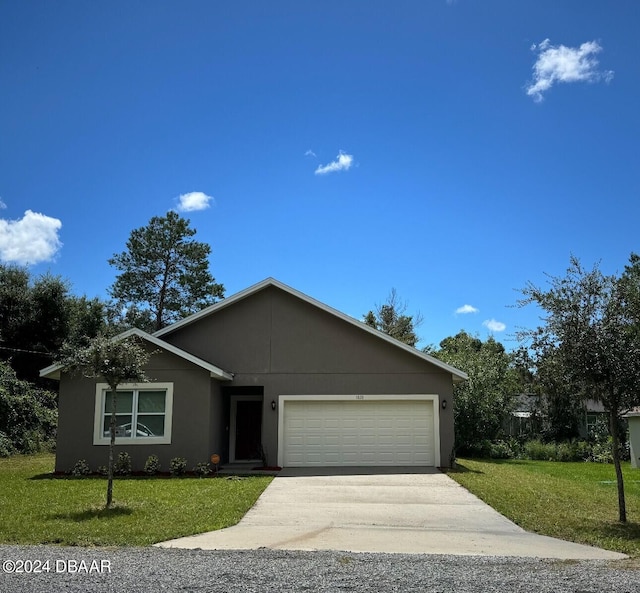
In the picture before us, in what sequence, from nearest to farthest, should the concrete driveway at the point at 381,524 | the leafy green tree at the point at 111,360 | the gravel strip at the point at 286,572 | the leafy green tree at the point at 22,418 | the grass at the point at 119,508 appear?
1. the gravel strip at the point at 286,572
2. the concrete driveway at the point at 381,524
3. the grass at the point at 119,508
4. the leafy green tree at the point at 111,360
5. the leafy green tree at the point at 22,418

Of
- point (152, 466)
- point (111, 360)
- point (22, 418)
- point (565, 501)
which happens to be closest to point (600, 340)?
point (565, 501)

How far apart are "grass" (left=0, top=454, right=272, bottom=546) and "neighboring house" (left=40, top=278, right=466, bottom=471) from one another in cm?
184

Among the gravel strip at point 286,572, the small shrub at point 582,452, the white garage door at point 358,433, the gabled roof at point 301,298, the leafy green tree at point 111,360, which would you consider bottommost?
the small shrub at point 582,452

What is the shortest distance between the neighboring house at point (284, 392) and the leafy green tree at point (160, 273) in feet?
67.8

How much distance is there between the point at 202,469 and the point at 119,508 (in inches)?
237

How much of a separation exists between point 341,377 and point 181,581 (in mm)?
12519

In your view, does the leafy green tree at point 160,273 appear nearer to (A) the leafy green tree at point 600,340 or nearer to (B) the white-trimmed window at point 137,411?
(B) the white-trimmed window at point 137,411

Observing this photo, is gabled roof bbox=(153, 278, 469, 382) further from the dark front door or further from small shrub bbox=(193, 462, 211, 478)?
small shrub bbox=(193, 462, 211, 478)

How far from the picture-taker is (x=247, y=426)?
65.4 ft

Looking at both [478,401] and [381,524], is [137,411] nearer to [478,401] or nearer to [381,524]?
[381,524]

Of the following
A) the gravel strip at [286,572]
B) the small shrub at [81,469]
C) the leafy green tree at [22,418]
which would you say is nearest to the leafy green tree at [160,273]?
the leafy green tree at [22,418]

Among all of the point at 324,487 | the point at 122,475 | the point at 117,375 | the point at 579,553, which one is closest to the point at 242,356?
the point at 122,475

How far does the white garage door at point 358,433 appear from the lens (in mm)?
17828

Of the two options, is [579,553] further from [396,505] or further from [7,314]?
[7,314]
